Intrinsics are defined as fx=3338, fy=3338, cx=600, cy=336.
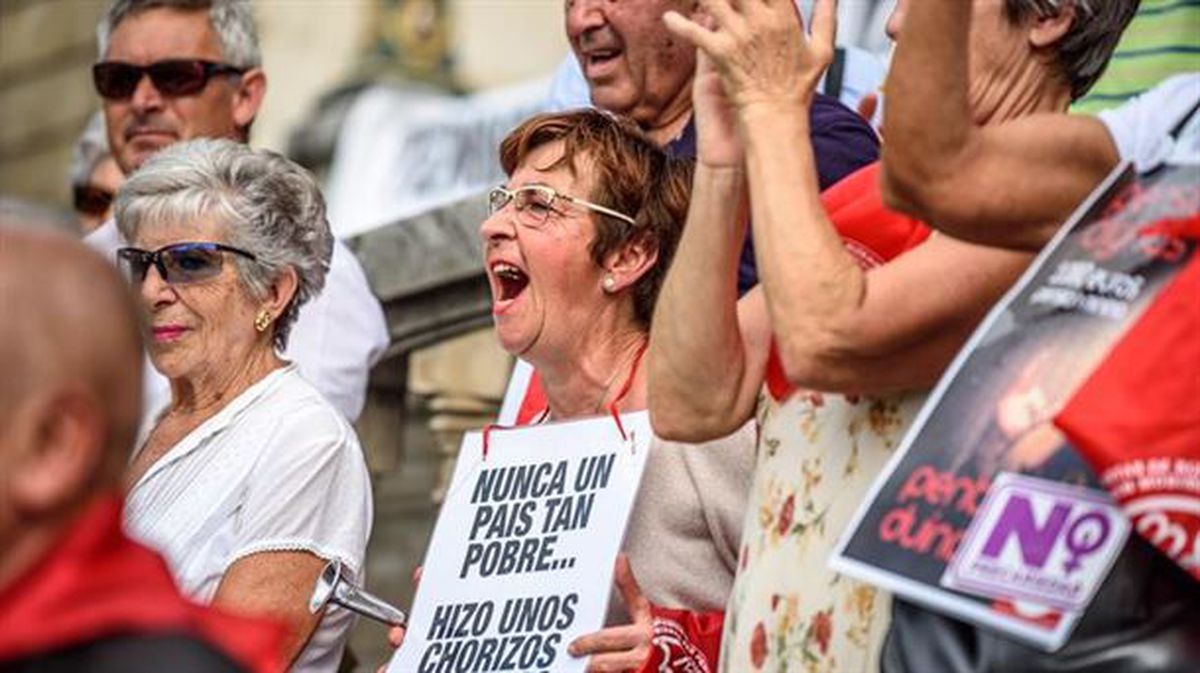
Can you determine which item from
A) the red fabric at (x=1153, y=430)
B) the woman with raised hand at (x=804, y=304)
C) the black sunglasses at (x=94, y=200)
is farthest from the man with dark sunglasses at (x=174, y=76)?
the red fabric at (x=1153, y=430)

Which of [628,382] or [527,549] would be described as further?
[628,382]

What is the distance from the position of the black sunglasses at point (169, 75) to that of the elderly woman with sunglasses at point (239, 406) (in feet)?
5.05

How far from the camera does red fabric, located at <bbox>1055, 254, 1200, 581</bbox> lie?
3857 mm

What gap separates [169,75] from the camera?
26.2ft

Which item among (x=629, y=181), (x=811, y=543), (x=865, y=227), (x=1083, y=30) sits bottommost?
(x=629, y=181)

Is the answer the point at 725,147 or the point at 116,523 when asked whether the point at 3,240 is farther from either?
the point at 725,147

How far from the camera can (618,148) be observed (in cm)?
576

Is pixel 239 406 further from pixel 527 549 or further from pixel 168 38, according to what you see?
pixel 168 38

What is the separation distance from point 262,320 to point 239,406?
24cm

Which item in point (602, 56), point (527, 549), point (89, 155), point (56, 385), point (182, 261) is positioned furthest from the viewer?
point (89, 155)

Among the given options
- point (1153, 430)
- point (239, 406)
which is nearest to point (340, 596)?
point (239, 406)

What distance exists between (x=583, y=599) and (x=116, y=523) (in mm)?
2241

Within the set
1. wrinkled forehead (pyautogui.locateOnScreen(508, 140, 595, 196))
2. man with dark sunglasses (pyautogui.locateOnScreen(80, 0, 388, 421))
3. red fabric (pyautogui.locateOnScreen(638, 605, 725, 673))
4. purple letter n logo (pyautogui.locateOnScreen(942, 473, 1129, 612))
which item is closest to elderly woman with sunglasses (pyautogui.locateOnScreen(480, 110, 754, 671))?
wrinkled forehead (pyautogui.locateOnScreen(508, 140, 595, 196))

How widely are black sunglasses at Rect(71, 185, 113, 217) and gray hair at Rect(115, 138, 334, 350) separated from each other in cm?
293
